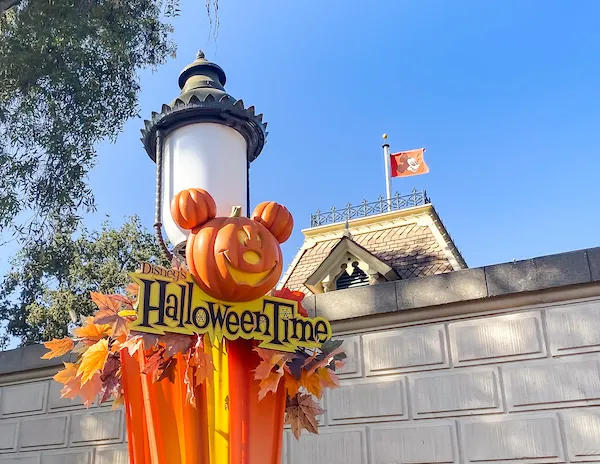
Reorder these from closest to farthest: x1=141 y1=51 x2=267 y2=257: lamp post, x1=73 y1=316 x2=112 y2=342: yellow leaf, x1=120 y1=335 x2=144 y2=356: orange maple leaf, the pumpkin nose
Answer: x1=120 y1=335 x2=144 y2=356: orange maple leaf → the pumpkin nose → x1=73 y1=316 x2=112 y2=342: yellow leaf → x1=141 y1=51 x2=267 y2=257: lamp post

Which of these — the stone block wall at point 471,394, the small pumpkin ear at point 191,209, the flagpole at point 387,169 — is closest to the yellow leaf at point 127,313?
the small pumpkin ear at point 191,209

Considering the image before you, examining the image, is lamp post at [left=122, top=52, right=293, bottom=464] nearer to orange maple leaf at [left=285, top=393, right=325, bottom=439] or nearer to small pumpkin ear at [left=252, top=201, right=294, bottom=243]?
small pumpkin ear at [left=252, top=201, right=294, bottom=243]

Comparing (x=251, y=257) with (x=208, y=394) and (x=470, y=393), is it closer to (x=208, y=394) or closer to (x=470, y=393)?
(x=208, y=394)

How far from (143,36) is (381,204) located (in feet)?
24.5

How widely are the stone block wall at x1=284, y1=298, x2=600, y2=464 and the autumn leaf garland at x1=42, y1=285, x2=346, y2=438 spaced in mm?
1520

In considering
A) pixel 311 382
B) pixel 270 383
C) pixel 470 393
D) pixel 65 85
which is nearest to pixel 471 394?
pixel 470 393

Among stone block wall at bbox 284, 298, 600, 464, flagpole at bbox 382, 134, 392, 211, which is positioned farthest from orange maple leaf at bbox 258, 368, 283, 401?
flagpole at bbox 382, 134, 392, 211

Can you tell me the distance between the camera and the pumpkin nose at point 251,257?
2.23 meters

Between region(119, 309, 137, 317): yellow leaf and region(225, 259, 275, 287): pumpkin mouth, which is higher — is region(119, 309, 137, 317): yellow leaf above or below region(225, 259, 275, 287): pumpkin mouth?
below

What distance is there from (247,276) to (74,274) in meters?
15.5

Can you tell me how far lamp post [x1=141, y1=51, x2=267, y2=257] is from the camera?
2.64m

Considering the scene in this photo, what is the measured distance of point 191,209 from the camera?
90.4 inches

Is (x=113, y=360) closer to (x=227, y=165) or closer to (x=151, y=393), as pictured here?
(x=151, y=393)

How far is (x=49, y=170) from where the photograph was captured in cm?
873
